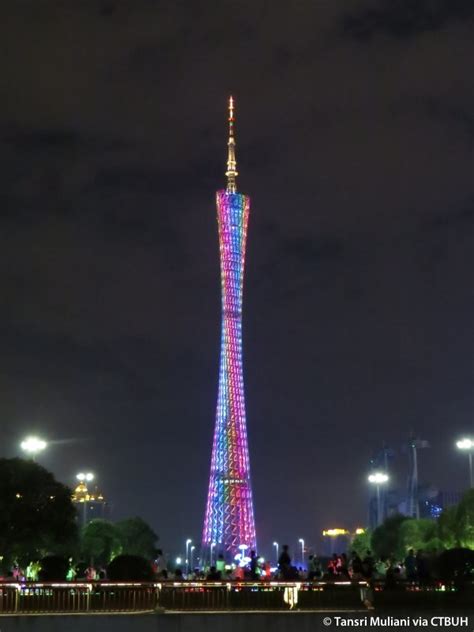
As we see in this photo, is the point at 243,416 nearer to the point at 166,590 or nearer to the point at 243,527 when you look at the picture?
the point at 243,527

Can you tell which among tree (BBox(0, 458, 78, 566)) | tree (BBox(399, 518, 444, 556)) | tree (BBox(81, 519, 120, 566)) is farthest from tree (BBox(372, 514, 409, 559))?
tree (BBox(0, 458, 78, 566))

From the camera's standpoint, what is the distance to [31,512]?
5106cm

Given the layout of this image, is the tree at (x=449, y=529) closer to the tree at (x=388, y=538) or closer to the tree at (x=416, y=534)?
the tree at (x=416, y=534)

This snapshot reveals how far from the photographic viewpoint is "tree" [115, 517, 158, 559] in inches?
3164

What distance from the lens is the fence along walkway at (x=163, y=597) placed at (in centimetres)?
2577

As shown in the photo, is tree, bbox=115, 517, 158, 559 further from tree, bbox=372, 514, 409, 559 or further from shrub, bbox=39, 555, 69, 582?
shrub, bbox=39, 555, 69, 582

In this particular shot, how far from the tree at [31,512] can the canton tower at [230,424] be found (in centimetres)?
3476

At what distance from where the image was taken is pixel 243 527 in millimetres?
93438

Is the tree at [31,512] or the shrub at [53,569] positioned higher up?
the tree at [31,512]

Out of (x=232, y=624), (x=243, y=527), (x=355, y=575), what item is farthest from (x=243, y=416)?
(x=232, y=624)

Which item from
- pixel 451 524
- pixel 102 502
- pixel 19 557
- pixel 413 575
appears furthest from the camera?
pixel 102 502

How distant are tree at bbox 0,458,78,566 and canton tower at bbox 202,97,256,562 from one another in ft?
114

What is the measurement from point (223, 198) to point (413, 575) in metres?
61.4

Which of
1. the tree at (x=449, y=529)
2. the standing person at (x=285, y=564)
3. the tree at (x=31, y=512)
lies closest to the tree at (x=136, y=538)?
the tree at (x=449, y=529)
